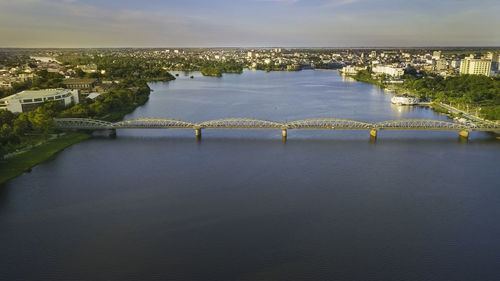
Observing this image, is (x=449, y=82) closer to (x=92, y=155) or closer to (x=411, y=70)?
(x=411, y=70)

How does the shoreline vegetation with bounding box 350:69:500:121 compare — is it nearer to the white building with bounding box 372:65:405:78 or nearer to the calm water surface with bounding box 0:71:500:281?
the white building with bounding box 372:65:405:78

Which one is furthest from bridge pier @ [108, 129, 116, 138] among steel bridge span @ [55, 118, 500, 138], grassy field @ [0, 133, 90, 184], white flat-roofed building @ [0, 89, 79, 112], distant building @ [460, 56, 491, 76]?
distant building @ [460, 56, 491, 76]

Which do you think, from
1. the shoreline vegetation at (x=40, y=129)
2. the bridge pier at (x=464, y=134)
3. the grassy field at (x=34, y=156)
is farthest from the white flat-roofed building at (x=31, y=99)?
the bridge pier at (x=464, y=134)

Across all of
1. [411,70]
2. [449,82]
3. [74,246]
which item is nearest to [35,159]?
[74,246]

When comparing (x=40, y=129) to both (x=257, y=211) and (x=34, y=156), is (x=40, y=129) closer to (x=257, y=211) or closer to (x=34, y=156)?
(x=34, y=156)

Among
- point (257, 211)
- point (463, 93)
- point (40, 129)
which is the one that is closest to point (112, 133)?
point (40, 129)
